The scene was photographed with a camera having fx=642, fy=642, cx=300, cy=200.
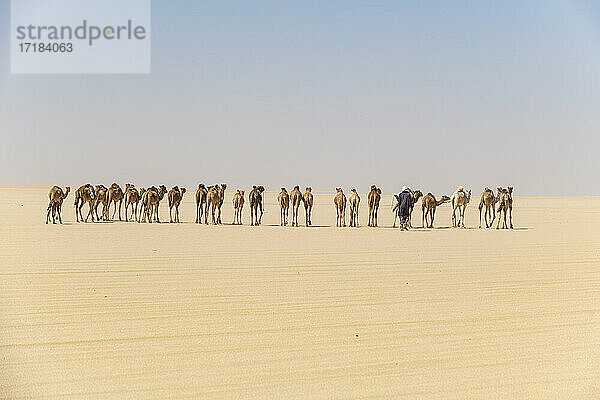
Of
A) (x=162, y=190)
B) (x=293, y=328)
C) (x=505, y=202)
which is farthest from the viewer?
(x=162, y=190)

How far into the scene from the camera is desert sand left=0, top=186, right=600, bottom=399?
5012mm

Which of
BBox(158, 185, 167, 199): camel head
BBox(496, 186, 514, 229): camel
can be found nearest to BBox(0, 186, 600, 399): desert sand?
BBox(496, 186, 514, 229): camel

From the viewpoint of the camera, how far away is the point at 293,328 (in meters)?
6.61

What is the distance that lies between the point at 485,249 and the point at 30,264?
10.2 meters

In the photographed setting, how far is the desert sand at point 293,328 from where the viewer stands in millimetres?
5012

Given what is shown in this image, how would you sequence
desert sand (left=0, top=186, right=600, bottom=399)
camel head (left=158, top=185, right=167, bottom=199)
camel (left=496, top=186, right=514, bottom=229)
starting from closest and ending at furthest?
desert sand (left=0, top=186, right=600, bottom=399)
camel (left=496, top=186, right=514, bottom=229)
camel head (left=158, top=185, right=167, bottom=199)

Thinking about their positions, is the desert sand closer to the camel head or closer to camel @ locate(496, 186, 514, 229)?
camel @ locate(496, 186, 514, 229)

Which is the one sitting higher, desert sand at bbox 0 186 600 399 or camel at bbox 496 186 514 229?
camel at bbox 496 186 514 229

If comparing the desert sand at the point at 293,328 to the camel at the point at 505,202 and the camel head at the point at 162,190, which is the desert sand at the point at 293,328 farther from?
the camel head at the point at 162,190

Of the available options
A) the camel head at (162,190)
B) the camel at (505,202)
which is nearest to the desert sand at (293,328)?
the camel at (505,202)

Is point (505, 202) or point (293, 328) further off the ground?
point (505, 202)

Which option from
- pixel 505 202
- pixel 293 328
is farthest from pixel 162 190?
pixel 293 328

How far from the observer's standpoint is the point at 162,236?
1814cm

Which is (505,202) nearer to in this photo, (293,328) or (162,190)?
(162,190)
